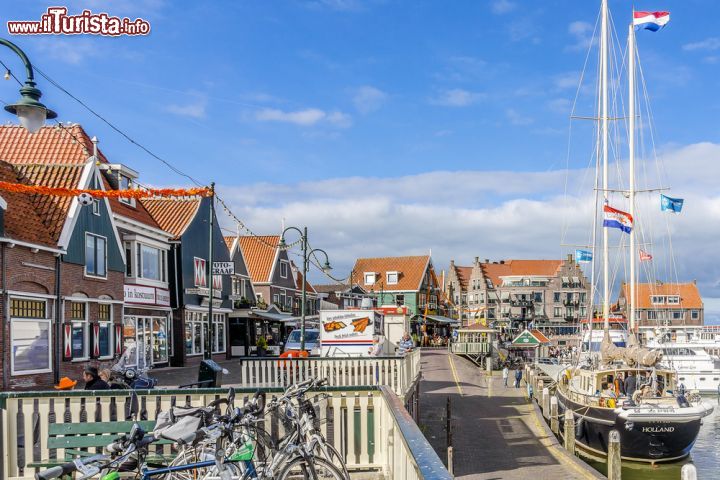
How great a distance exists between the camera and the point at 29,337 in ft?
72.5

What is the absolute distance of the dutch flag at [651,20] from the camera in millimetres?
34875

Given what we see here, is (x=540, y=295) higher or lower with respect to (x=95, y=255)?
lower

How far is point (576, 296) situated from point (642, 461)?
88263mm

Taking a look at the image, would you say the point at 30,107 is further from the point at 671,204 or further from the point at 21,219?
the point at 671,204

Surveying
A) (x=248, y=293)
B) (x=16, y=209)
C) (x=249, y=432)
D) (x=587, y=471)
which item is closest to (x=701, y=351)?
(x=248, y=293)

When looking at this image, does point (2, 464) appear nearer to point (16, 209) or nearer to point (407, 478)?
point (407, 478)

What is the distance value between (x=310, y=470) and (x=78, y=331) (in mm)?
20821

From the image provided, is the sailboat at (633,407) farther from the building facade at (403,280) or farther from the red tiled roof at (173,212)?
the building facade at (403,280)

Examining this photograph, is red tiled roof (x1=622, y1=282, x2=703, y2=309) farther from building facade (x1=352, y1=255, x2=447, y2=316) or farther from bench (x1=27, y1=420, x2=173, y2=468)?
bench (x1=27, y1=420, x2=173, y2=468)

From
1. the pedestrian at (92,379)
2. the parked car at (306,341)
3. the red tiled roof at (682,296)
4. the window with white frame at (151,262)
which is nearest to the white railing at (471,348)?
the parked car at (306,341)

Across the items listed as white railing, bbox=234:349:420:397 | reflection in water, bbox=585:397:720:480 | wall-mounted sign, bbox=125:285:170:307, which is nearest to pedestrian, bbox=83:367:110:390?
white railing, bbox=234:349:420:397

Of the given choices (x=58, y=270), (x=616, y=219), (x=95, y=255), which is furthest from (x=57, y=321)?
(x=616, y=219)

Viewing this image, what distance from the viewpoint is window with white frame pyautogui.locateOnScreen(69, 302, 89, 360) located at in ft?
81.1

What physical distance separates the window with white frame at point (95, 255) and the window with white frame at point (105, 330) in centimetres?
136
